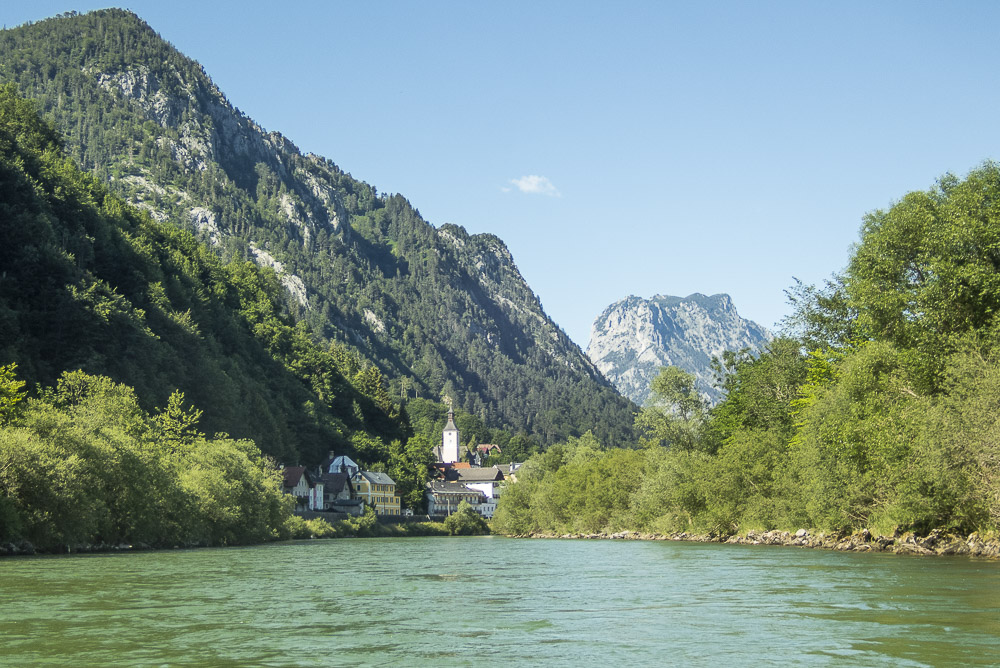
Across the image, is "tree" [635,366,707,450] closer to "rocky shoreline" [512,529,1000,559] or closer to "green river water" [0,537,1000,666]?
"rocky shoreline" [512,529,1000,559]

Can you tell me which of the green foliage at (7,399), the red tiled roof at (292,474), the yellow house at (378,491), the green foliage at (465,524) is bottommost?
the green foliage at (465,524)

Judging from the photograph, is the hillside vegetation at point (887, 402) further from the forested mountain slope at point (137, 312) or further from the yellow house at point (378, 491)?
the yellow house at point (378, 491)

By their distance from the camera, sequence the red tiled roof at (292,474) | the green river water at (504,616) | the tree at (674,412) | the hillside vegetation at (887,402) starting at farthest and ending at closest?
the red tiled roof at (292,474)
the tree at (674,412)
the hillside vegetation at (887,402)
the green river water at (504,616)

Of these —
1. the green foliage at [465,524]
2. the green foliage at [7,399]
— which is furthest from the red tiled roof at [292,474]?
the green foliage at [7,399]

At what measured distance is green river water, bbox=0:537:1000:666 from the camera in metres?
17.3

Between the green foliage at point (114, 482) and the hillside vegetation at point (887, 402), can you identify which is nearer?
the hillside vegetation at point (887, 402)

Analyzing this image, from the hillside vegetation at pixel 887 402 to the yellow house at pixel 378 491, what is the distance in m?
83.0

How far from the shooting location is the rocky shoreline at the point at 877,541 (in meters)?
41.2

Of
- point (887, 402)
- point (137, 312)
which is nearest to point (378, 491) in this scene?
point (137, 312)

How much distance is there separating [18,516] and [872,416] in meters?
43.7

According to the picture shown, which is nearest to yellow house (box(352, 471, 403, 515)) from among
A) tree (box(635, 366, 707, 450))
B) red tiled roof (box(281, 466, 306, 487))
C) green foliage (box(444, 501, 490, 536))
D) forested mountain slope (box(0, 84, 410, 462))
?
forested mountain slope (box(0, 84, 410, 462))

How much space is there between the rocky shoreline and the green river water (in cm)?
255

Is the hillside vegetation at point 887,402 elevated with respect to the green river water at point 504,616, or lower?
elevated

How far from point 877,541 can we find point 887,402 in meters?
8.87
